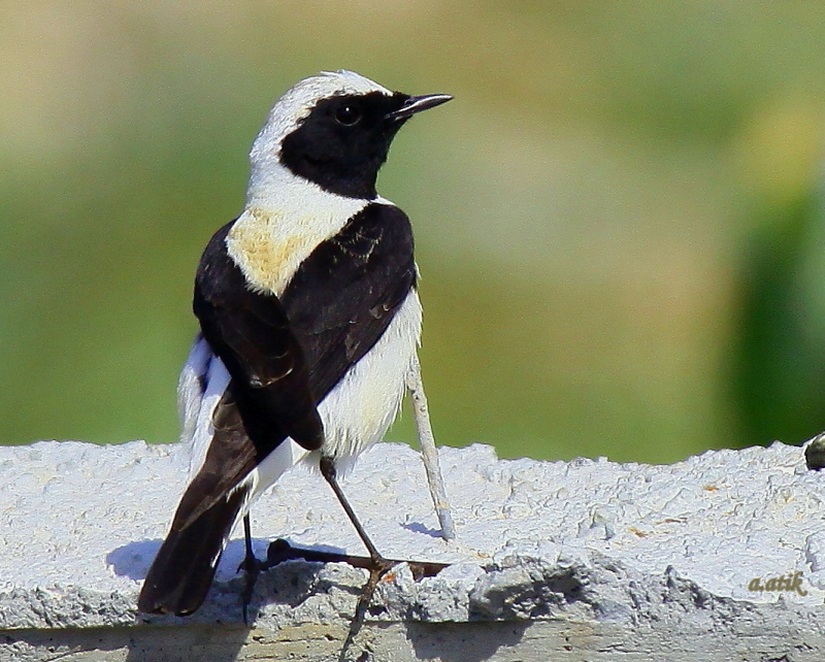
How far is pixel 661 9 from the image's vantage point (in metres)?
16.0

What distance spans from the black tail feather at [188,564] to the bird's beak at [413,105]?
5.68 ft

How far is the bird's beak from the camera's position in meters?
5.54

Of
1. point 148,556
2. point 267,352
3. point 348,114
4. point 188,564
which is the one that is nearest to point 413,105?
point 348,114

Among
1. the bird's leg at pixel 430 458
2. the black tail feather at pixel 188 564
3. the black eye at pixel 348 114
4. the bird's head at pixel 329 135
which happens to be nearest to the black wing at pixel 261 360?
the black tail feather at pixel 188 564

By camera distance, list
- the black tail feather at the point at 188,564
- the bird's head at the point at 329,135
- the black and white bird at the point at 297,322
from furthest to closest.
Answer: the bird's head at the point at 329,135, the black and white bird at the point at 297,322, the black tail feather at the point at 188,564

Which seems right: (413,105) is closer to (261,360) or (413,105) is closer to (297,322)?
(297,322)

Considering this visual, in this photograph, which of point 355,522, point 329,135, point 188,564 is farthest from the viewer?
point 329,135

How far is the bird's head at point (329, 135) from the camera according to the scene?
5414mm

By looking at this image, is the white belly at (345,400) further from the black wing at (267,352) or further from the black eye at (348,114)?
the black eye at (348,114)

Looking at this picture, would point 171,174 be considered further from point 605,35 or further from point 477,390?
point 605,35

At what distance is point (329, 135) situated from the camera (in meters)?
5.45

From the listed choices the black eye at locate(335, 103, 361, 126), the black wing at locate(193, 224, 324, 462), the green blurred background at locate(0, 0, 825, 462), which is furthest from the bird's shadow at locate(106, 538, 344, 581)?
the green blurred background at locate(0, 0, 825, 462)

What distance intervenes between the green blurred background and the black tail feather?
5.29 metres

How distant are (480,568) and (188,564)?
2.47 feet
